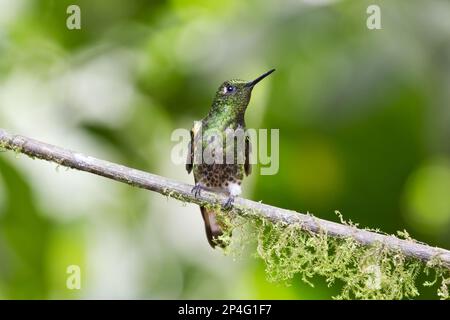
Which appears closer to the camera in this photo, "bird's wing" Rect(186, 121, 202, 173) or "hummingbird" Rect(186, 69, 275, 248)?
"hummingbird" Rect(186, 69, 275, 248)

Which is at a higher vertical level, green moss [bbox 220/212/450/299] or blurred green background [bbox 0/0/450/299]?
blurred green background [bbox 0/0/450/299]

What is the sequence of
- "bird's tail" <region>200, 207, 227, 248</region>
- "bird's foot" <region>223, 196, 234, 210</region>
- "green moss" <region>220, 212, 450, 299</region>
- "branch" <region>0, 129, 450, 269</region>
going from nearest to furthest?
1. "branch" <region>0, 129, 450, 269</region>
2. "green moss" <region>220, 212, 450, 299</region>
3. "bird's foot" <region>223, 196, 234, 210</region>
4. "bird's tail" <region>200, 207, 227, 248</region>

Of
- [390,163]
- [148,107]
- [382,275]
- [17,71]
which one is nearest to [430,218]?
[390,163]

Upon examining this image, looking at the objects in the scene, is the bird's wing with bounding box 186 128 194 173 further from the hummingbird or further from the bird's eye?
the bird's eye

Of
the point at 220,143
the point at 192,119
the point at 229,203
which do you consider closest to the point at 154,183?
the point at 229,203

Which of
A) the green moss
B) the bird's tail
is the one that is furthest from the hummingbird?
the green moss

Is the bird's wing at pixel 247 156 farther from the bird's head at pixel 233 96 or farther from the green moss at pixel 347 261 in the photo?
the green moss at pixel 347 261

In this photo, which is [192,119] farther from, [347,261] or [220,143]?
[347,261]
